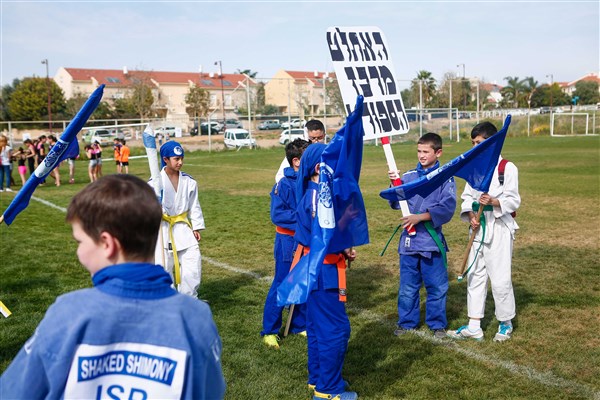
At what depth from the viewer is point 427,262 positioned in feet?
19.9

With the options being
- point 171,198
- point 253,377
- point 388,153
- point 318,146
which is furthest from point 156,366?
point 171,198

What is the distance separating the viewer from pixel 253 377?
201 inches

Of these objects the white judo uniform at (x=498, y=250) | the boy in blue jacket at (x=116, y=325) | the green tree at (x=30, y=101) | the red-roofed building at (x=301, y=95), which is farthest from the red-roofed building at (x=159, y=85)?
the boy in blue jacket at (x=116, y=325)

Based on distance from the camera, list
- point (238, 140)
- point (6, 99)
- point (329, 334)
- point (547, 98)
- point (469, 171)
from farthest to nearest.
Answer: point (547, 98) → point (6, 99) → point (238, 140) → point (469, 171) → point (329, 334)

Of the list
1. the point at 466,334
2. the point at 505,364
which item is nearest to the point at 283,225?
the point at 466,334

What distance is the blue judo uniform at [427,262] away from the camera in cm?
597

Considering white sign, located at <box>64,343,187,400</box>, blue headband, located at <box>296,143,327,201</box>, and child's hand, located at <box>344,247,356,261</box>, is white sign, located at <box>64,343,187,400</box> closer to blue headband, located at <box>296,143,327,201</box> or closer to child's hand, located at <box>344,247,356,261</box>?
child's hand, located at <box>344,247,356,261</box>

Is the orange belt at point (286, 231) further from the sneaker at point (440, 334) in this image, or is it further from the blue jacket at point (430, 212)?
the sneaker at point (440, 334)

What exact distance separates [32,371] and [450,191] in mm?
4831

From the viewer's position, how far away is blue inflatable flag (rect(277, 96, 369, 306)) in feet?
13.6

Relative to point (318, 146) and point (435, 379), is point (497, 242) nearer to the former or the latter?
point (435, 379)

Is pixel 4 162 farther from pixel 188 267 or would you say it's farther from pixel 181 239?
pixel 188 267

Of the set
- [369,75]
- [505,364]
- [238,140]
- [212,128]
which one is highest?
[369,75]

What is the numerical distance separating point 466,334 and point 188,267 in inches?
115
